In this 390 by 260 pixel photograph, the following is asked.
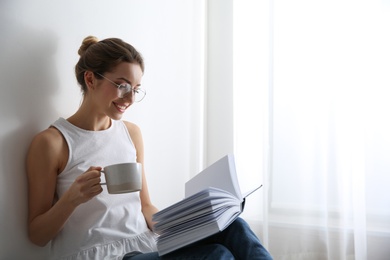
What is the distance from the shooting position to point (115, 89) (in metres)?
1.37

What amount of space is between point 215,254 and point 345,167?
1.00 m

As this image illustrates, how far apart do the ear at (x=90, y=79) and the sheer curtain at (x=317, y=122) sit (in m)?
0.92

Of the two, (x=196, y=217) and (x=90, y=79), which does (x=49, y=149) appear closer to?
(x=90, y=79)

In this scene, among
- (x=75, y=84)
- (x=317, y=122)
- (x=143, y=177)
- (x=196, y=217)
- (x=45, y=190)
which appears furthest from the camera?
(x=317, y=122)

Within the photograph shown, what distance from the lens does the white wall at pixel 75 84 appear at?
4.08 ft

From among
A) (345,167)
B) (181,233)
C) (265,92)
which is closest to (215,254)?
(181,233)

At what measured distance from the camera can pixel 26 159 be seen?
1.29 metres

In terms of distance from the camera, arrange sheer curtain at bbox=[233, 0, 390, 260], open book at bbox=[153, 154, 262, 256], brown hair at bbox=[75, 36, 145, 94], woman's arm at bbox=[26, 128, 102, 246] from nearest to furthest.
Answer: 1. open book at bbox=[153, 154, 262, 256]
2. woman's arm at bbox=[26, 128, 102, 246]
3. brown hair at bbox=[75, 36, 145, 94]
4. sheer curtain at bbox=[233, 0, 390, 260]

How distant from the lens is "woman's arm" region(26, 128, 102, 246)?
1.23 meters

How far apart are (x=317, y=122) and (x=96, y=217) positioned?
3.50ft

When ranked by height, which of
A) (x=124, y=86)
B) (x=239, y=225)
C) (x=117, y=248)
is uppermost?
(x=124, y=86)

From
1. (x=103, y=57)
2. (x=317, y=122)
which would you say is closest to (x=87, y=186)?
(x=103, y=57)

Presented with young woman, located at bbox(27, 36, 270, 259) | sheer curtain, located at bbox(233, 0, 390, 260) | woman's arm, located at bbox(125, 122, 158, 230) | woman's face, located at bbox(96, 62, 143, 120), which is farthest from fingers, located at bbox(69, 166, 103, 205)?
sheer curtain, located at bbox(233, 0, 390, 260)

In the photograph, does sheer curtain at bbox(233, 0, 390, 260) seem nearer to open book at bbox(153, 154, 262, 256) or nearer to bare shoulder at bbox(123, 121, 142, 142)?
bare shoulder at bbox(123, 121, 142, 142)
